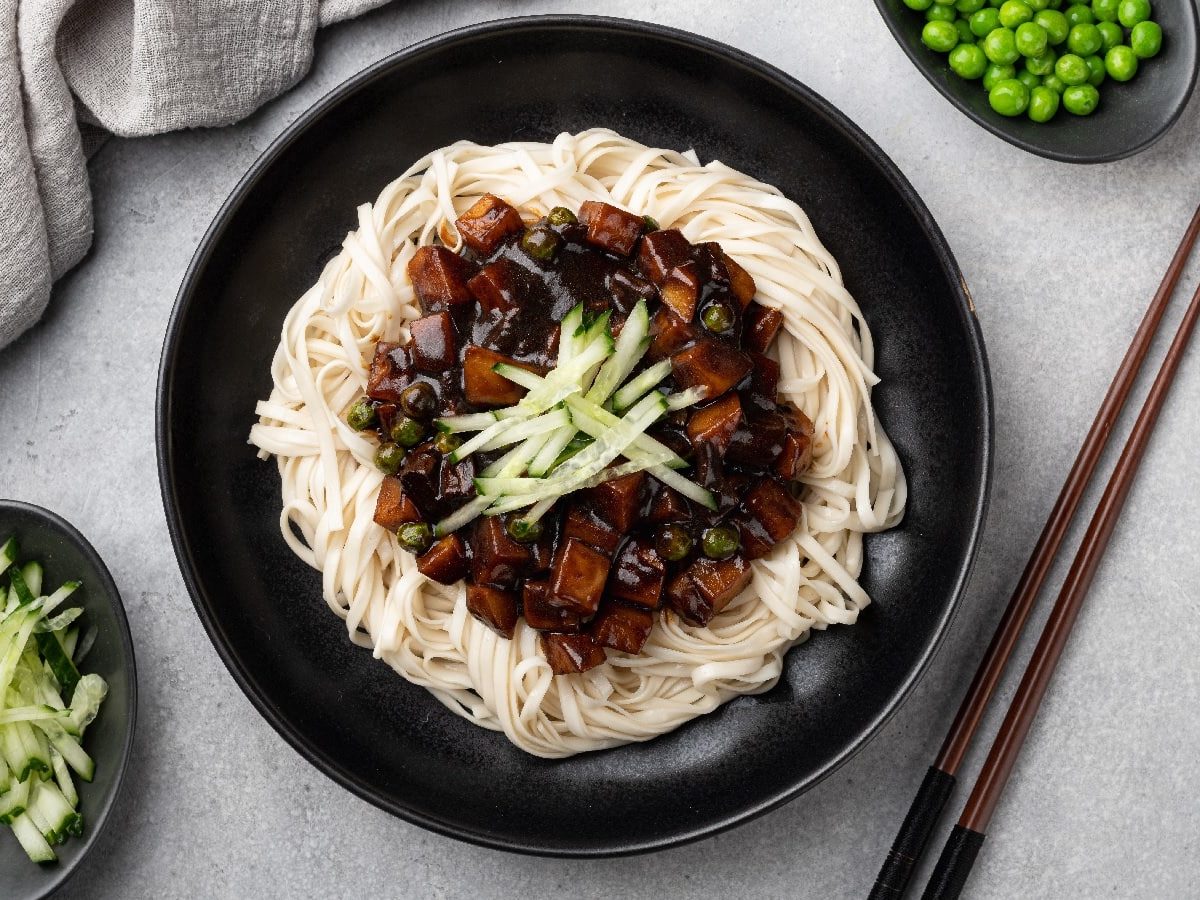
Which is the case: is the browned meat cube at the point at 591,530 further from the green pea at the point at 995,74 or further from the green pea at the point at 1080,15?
the green pea at the point at 1080,15

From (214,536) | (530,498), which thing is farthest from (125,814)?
(530,498)

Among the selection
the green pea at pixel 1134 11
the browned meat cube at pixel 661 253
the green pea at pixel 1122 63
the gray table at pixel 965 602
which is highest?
the green pea at pixel 1134 11

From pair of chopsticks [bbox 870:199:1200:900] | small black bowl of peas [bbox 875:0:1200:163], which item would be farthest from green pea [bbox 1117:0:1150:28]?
pair of chopsticks [bbox 870:199:1200:900]

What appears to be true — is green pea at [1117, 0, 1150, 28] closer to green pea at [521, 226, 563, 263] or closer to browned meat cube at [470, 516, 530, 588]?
green pea at [521, 226, 563, 263]

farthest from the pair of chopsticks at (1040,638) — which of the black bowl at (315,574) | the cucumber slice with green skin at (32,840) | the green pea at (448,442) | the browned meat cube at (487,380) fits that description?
the cucumber slice with green skin at (32,840)

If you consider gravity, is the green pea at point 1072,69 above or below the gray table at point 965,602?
above

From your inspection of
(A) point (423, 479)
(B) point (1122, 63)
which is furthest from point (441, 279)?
(B) point (1122, 63)

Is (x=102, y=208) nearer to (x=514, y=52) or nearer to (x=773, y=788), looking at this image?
(x=514, y=52)
